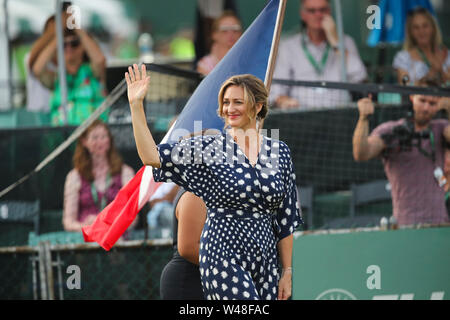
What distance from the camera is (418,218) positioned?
6.55m

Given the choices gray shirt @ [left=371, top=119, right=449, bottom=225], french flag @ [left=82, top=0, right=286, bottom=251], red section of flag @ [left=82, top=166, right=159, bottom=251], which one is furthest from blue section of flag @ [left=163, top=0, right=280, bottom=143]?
gray shirt @ [left=371, top=119, right=449, bottom=225]

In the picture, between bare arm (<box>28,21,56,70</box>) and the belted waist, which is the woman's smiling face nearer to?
the belted waist

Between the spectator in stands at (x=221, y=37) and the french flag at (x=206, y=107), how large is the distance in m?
2.84

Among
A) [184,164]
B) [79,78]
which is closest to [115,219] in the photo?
[184,164]

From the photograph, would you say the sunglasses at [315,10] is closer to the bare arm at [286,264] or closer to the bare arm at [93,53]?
the bare arm at [93,53]

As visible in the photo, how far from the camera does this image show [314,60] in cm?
836

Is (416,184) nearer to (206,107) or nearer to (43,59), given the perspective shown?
(206,107)

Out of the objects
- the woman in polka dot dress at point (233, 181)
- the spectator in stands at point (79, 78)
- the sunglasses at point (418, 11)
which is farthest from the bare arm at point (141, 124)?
the sunglasses at point (418, 11)

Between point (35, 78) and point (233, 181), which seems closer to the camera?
point (233, 181)

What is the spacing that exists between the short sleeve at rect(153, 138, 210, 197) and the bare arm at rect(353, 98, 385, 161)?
2.52 m

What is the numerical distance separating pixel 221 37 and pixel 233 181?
178 inches

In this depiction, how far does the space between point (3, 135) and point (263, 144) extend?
185 inches

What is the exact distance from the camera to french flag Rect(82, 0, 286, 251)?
510cm

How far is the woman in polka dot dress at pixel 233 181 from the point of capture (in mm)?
4176
